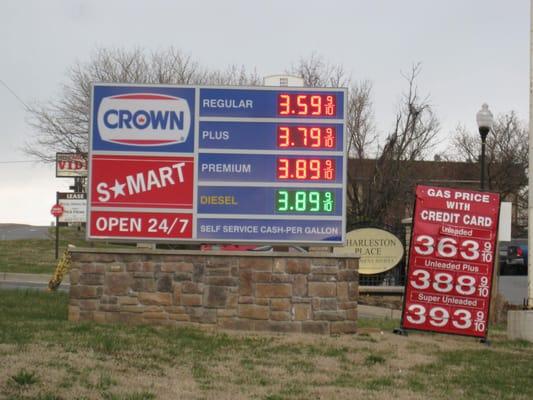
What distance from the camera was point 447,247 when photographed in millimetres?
11461

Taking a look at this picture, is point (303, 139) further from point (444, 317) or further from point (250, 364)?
point (250, 364)

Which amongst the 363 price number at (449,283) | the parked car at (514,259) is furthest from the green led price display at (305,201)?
the parked car at (514,259)

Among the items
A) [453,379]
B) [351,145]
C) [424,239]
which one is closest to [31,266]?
[351,145]

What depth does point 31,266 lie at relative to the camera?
1217 inches

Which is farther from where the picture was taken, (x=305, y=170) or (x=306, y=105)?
(x=306, y=105)

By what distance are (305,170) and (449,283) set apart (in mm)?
2637

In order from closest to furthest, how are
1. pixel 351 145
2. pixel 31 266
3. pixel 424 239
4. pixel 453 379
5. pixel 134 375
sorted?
pixel 134 375 < pixel 453 379 < pixel 424 239 < pixel 31 266 < pixel 351 145

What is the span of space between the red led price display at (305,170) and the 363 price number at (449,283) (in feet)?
6.23

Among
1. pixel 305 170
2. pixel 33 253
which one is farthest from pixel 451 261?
pixel 33 253

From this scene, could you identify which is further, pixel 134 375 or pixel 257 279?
pixel 257 279

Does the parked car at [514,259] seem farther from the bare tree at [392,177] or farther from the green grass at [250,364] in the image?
the green grass at [250,364]

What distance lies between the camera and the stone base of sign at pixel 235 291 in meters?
11.6

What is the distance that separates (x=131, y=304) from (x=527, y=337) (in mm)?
5916

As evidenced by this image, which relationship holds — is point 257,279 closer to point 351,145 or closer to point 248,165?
point 248,165
